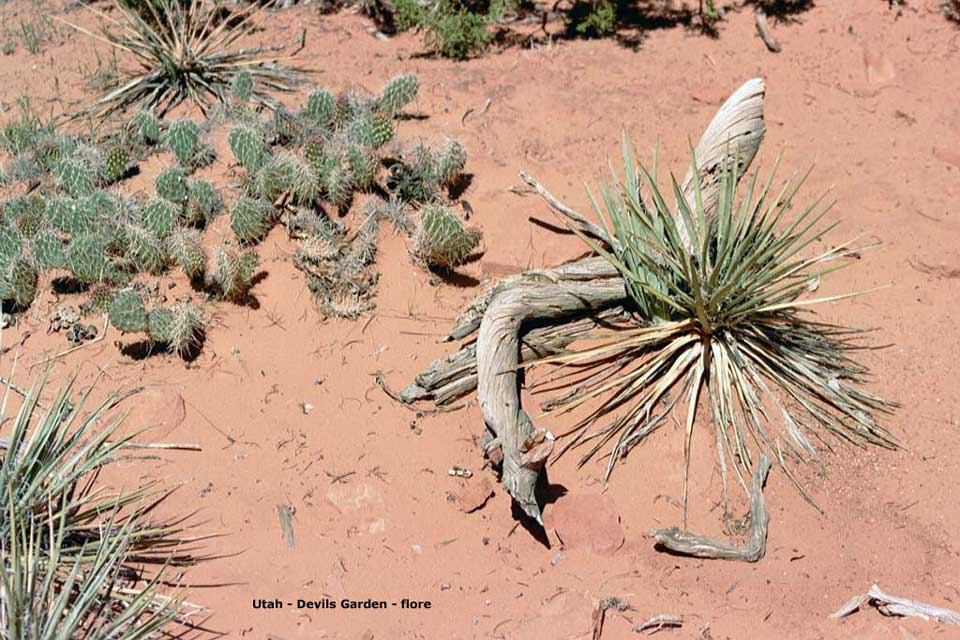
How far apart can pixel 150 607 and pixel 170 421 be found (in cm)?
120

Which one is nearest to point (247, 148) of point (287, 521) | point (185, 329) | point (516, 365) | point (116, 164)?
point (116, 164)

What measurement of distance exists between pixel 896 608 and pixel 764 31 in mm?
5160

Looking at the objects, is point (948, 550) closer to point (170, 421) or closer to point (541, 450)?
point (541, 450)

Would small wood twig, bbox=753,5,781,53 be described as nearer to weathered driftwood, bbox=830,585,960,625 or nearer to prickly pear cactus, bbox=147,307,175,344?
weathered driftwood, bbox=830,585,960,625

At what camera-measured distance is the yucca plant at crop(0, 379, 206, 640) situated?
11.5 ft

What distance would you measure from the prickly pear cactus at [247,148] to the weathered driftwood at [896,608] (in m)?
4.09

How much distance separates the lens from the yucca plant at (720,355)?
15.5 feet

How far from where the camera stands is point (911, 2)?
8133 millimetres

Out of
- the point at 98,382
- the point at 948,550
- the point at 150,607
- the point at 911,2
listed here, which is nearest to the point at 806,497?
the point at 948,550

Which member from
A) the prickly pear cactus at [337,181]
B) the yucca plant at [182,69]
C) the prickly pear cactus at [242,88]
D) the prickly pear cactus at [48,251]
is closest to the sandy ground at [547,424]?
the prickly pear cactus at [48,251]

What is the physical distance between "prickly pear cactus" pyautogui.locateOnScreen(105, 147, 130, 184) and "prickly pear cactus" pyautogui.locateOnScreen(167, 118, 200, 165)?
0.30 meters

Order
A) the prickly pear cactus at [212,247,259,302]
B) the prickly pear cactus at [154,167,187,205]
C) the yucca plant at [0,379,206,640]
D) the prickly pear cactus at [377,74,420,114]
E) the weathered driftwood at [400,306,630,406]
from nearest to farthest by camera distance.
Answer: the yucca plant at [0,379,206,640] < the weathered driftwood at [400,306,630,406] < the prickly pear cactus at [212,247,259,302] < the prickly pear cactus at [154,167,187,205] < the prickly pear cactus at [377,74,420,114]

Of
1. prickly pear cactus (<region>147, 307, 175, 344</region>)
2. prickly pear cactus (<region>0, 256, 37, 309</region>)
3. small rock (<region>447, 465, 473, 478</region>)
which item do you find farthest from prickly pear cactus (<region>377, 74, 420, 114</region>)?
small rock (<region>447, 465, 473, 478</region>)

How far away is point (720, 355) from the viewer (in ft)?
15.8
